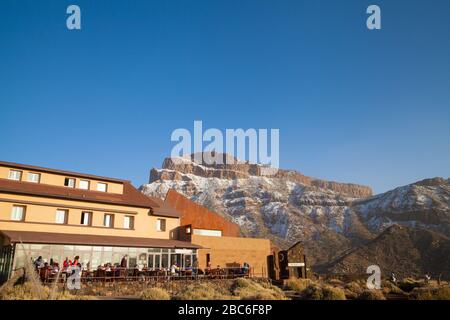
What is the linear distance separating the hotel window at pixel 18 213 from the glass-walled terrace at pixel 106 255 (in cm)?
337

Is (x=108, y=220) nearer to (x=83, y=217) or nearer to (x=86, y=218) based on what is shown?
(x=86, y=218)

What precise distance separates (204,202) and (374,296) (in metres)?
142

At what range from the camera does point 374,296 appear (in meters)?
17.2

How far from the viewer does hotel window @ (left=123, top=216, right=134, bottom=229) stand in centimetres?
2977

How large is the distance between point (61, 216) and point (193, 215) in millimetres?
13340

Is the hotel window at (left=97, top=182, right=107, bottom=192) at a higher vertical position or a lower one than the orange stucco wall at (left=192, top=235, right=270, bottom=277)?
higher

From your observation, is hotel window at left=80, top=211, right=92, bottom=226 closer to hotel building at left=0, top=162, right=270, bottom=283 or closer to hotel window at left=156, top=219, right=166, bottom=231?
hotel building at left=0, top=162, right=270, bottom=283

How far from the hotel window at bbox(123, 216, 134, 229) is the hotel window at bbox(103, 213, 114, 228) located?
0.99 meters

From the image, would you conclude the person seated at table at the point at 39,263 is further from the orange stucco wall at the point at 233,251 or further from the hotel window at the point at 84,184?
the orange stucco wall at the point at 233,251

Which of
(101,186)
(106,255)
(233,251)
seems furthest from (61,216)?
(233,251)

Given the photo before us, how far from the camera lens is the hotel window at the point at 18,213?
25.2m

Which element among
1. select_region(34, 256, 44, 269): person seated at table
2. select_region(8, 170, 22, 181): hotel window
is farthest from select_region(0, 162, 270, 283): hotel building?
select_region(34, 256, 44, 269): person seated at table

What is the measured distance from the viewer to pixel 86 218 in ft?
92.0

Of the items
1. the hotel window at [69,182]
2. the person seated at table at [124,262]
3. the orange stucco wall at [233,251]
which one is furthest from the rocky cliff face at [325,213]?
the person seated at table at [124,262]
